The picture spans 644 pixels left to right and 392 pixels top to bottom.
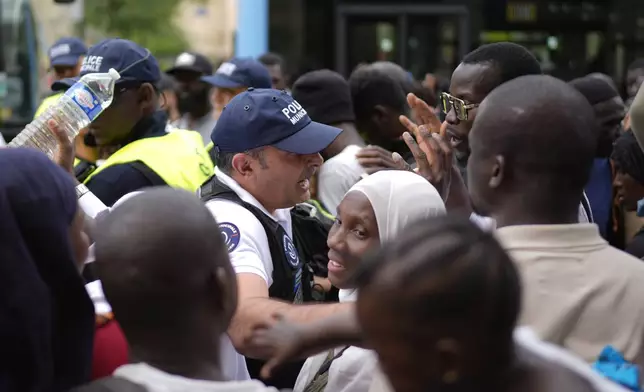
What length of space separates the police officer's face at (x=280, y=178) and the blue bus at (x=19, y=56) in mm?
10507

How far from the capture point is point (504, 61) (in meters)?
3.70

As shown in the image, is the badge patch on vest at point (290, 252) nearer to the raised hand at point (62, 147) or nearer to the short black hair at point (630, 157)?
the raised hand at point (62, 147)

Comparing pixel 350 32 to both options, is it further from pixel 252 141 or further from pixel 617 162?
pixel 252 141

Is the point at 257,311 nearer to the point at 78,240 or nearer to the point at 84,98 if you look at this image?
the point at 78,240

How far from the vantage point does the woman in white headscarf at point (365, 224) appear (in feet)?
9.45

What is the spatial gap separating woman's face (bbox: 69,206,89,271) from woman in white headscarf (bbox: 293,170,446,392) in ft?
2.78

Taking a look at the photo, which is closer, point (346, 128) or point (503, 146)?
point (503, 146)

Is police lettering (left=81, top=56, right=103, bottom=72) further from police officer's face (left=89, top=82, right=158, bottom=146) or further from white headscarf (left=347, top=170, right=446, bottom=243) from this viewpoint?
white headscarf (left=347, top=170, right=446, bottom=243)

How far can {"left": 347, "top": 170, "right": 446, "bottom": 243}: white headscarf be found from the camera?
9.46ft

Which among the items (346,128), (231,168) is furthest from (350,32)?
(231,168)

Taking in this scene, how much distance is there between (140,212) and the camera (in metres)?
2.10

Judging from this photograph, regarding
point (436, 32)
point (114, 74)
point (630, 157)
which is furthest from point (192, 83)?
point (630, 157)

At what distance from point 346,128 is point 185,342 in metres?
3.52

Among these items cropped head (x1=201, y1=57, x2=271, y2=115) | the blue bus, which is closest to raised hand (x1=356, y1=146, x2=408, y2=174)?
cropped head (x1=201, y1=57, x2=271, y2=115)
